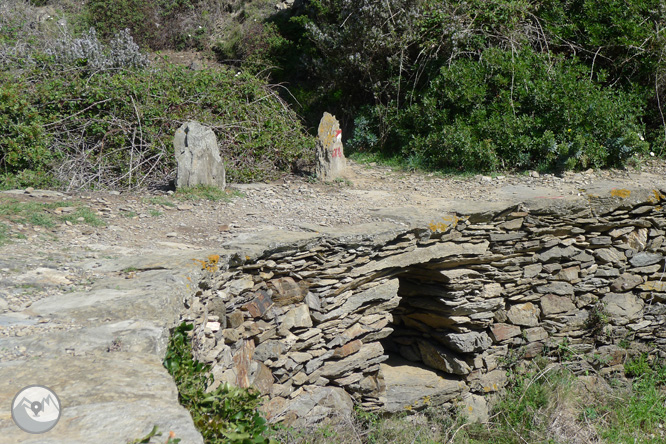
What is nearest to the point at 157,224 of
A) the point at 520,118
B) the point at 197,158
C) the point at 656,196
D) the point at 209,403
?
the point at 197,158

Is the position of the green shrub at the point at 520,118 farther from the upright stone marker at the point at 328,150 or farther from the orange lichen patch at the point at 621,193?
the upright stone marker at the point at 328,150

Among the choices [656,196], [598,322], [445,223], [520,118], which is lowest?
[598,322]

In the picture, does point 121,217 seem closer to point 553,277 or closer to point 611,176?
point 553,277

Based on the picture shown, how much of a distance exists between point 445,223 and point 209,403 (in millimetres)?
3088

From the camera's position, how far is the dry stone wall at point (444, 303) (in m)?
4.42

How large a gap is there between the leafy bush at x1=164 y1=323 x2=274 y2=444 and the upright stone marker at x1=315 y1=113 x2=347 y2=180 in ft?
11.4

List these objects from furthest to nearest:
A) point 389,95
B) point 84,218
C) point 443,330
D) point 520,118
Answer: point 389,95 → point 520,118 → point 443,330 → point 84,218

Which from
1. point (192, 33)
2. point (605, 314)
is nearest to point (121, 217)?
point (605, 314)

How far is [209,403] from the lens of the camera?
285 cm

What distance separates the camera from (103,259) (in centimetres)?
372

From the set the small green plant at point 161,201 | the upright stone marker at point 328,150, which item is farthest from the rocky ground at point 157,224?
the upright stone marker at point 328,150

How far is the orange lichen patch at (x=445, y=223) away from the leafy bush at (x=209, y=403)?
259cm

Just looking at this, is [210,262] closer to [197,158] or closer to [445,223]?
[197,158]

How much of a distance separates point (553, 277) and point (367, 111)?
11.3 ft
